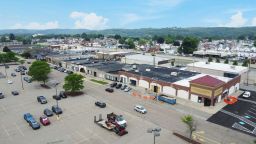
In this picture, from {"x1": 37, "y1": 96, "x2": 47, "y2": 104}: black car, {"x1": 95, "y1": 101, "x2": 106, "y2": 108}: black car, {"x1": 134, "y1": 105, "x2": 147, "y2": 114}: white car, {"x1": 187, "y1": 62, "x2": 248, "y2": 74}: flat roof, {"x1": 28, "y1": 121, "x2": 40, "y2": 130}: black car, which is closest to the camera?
{"x1": 28, "y1": 121, "x2": 40, "y2": 130}: black car

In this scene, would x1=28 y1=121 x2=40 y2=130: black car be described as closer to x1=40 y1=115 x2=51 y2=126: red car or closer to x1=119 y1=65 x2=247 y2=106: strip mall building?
x1=40 y1=115 x2=51 y2=126: red car

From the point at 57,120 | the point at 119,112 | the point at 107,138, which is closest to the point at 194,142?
the point at 107,138

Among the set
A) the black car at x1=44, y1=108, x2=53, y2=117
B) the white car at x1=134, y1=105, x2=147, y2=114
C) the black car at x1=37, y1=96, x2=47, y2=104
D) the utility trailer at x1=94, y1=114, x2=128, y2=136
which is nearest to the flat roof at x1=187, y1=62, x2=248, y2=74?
the white car at x1=134, y1=105, x2=147, y2=114

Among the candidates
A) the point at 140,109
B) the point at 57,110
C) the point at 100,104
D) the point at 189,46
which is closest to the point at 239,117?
the point at 140,109

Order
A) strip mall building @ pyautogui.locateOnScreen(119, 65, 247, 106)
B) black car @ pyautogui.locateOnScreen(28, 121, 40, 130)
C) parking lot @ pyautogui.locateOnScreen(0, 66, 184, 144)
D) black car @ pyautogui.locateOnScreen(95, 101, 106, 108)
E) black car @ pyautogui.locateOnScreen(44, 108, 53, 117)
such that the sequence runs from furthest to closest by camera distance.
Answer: strip mall building @ pyautogui.locateOnScreen(119, 65, 247, 106) → black car @ pyautogui.locateOnScreen(95, 101, 106, 108) → black car @ pyautogui.locateOnScreen(44, 108, 53, 117) → black car @ pyautogui.locateOnScreen(28, 121, 40, 130) → parking lot @ pyautogui.locateOnScreen(0, 66, 184, 144)

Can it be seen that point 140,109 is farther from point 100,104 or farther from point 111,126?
point 111,126

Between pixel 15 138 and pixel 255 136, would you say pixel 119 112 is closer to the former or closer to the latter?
pixel 15 138
